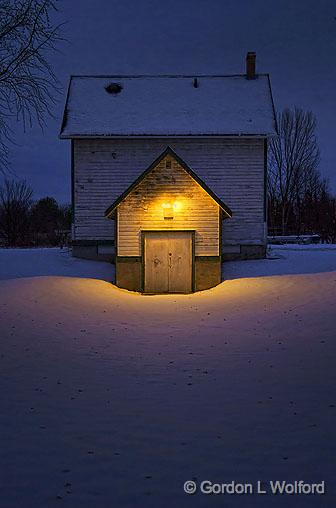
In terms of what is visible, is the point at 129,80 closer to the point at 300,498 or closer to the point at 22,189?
the point at 22,189

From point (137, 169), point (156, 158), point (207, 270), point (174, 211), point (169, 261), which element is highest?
point (156, 158)

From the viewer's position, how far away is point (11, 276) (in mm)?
20469

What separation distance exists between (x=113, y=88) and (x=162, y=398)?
921 inches

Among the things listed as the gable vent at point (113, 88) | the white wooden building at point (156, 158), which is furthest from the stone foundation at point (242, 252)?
the gable vent at point (113, 88)

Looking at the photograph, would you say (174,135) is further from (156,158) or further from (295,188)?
(295,188)

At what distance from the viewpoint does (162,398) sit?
25.1 ft

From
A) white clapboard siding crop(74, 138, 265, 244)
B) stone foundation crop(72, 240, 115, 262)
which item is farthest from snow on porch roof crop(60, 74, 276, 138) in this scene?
stone foundation crop(72, 240, 115, 262)

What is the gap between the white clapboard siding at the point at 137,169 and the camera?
24.4 meters

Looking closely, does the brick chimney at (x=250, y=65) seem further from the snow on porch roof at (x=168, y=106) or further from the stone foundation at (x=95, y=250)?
the stone foundation at (x=95, y=250)

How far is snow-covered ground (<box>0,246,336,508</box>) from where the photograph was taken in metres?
5.17

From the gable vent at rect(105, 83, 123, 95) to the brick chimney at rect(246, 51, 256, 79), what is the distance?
724cm

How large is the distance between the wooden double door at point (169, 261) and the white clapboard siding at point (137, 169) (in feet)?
17.6

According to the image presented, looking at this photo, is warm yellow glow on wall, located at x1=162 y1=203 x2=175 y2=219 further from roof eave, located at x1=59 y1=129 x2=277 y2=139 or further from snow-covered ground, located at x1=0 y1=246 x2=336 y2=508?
roof eave, located at x1=59 y1=129 x2=277 y2=139

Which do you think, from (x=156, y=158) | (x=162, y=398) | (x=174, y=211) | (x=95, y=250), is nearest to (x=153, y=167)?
(x=174, y=211)
